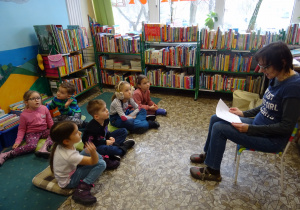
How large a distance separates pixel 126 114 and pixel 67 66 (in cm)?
141

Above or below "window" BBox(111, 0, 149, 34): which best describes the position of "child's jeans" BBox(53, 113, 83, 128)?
below

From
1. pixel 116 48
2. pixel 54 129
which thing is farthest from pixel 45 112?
pixel 116 48

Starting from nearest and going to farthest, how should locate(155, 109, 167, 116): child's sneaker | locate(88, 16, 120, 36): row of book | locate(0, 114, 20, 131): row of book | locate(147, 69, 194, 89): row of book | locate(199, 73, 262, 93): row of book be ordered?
locate(0, 114, 20, 131): row of book → locate(155, 109, 167, 116): child's sneaker → locate(199, 73, 262, 93): row of book → locate(147, 69, 194, 89): row of book → locate(88, 16, 120, 36): row of book

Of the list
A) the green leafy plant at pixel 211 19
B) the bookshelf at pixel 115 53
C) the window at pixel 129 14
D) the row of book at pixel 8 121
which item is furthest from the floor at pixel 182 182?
the window at pixel 129 14

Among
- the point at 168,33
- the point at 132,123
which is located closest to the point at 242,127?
the point at 132,123

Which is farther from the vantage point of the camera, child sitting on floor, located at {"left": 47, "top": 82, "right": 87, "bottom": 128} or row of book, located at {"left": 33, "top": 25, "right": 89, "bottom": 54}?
row of book, located at {"left": 33, "top": 25, "right": 89, "bottom": 54}

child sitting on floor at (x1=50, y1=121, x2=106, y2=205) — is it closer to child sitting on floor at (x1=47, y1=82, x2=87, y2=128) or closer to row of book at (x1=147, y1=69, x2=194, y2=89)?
child sitting on floor at (x1=47, y1=82, x2=87, y2=128)

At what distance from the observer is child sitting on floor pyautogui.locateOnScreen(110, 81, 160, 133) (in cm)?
265

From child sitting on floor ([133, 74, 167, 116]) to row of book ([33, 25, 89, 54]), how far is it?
1.32 m

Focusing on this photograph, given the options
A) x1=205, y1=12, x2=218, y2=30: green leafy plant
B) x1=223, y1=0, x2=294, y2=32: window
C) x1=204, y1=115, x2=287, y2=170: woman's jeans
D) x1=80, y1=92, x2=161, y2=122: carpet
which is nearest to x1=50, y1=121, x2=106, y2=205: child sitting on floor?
x1=204, y1=115, x2=287, y2=170: woman's jeans

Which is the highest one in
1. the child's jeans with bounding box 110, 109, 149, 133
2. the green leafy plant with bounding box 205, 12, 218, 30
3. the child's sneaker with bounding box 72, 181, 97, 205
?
the green leafy plant with bounding box 205, 12, 218, 30

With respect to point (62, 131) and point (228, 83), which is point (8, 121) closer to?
point (62, 131)

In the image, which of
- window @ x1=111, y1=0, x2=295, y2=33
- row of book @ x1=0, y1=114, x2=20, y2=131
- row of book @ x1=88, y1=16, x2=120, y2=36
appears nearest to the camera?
row of book @ x1=0, y1=114, x2=20, y2=131

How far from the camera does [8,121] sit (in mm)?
2525
